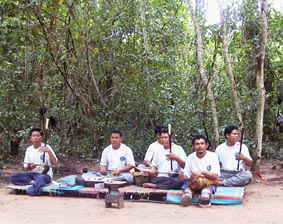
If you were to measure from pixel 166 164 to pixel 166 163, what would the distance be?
0.05 ft

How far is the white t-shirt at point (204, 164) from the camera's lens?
5238 millimetres

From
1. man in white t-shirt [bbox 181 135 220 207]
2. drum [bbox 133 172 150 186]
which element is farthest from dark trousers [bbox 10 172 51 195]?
man in white t-shirt [bbox 181 135 220 207]

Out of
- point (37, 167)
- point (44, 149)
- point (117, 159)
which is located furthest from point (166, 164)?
point (37, 167)

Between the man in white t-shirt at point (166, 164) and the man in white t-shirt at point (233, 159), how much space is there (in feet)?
2.00

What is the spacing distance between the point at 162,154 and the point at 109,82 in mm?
2751

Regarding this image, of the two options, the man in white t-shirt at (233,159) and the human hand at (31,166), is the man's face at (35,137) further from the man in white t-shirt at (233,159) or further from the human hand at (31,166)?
the man in white t-shirt at (233,159)

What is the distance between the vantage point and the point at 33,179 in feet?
19.4

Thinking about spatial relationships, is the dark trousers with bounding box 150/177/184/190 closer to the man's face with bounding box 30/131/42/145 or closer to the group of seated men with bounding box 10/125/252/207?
the group of seated men with bounding box 10/125/252/207

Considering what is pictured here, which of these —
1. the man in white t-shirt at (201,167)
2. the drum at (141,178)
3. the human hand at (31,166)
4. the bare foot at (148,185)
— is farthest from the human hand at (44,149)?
the man in white t-shirt at (201,167)

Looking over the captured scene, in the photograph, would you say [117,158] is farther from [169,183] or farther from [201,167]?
[201,167]

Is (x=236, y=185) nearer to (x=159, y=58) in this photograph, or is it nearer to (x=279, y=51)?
(x=159, y=58)

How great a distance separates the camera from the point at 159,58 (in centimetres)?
760

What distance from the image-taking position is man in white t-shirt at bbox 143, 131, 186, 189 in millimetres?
5671

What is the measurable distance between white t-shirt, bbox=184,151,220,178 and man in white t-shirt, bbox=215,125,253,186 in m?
0.60
